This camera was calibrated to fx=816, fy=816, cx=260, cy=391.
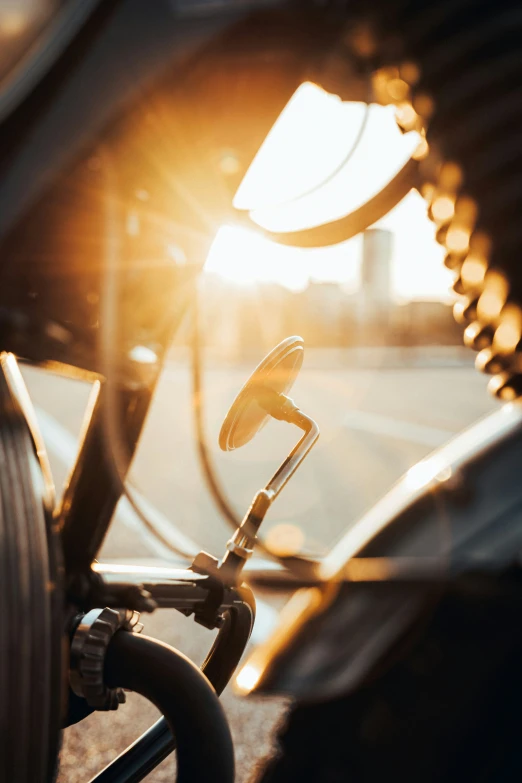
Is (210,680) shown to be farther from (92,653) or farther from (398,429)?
(398,429)

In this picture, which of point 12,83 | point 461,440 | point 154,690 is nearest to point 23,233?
point 12,83

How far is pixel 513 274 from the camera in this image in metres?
0.77

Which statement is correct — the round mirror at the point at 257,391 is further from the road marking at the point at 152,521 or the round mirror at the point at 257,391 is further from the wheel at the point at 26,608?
the road marking at the point at 152,521

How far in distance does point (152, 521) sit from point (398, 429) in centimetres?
925

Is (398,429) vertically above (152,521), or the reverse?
(398,429)

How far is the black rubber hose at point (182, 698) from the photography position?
978 mm

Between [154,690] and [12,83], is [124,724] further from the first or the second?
[12,83]

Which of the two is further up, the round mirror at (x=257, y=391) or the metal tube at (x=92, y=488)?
the round mirror at (x=257, y=391)

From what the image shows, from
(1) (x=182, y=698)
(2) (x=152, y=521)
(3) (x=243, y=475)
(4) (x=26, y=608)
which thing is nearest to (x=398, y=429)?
(3) (x=243, y=475)

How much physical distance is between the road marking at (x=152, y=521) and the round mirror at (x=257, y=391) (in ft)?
1.91

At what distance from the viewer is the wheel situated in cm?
82

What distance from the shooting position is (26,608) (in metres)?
0.84

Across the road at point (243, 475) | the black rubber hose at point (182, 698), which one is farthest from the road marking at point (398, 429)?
the black rubber hose at point (182, 698)

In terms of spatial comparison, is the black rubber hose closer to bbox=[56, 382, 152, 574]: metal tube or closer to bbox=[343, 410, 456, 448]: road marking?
bbox=[56, 382, 152, 574]: metal tube
